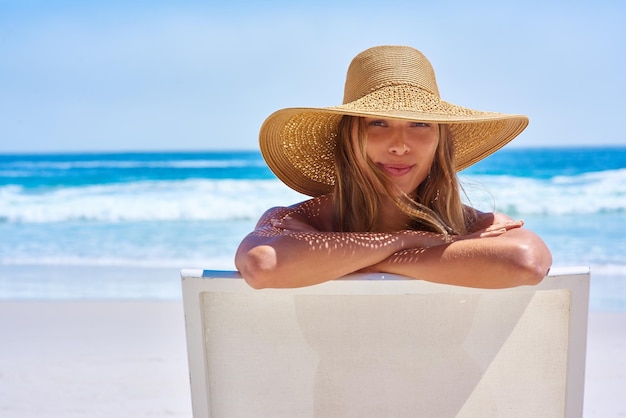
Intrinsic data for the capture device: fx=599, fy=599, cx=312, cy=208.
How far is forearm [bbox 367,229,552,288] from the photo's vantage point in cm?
124

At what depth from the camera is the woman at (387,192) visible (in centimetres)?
131

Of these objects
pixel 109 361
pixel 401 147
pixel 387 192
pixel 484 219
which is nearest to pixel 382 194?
pixel 387 192

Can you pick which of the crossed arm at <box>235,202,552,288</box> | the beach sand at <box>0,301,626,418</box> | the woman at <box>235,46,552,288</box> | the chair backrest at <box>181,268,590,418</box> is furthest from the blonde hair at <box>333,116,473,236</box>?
the beach sand at <box>0,301,626,418</box>

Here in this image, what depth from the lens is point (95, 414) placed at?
3359 mm

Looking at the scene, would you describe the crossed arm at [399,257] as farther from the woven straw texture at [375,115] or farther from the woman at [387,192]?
the woven straw texture at [375,115]

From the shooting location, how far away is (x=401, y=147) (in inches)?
70.2

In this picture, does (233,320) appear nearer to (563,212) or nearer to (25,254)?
(25,254)

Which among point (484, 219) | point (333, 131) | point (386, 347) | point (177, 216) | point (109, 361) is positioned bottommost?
point (386, 347)

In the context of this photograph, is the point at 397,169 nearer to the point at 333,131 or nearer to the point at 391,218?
the point at 391,218

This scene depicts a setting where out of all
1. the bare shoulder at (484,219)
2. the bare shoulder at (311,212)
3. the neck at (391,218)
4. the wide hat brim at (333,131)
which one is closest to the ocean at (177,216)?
the bare shoulder at (484,219)

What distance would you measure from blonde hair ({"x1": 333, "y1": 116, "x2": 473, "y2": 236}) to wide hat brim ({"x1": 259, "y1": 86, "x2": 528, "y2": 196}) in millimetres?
123

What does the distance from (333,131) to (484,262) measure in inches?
39.7

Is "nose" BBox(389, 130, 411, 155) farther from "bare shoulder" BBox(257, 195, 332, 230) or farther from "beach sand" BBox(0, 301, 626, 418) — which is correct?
"beach sand" BBox(0, 301, 626, 418)

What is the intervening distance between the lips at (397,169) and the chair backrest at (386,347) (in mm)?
641
